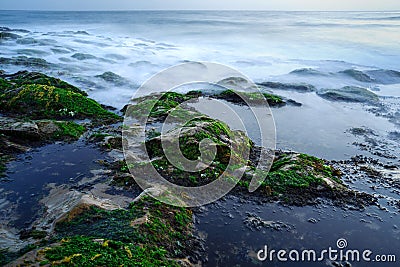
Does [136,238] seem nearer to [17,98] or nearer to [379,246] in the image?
[379,246]

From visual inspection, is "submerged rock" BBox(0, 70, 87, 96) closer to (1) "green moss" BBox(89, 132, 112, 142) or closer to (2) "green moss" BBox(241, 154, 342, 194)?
(1) "green moss" BBox(89, 132, 112, 142)

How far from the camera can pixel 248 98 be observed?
16.4 metres

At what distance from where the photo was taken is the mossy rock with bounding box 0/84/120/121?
11.5 meters

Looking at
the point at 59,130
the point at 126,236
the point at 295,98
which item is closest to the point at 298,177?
the point at 126,236

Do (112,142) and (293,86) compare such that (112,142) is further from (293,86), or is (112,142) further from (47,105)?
(293,86)

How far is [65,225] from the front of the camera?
5.48 meters

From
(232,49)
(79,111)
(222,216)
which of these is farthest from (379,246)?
(232,49)

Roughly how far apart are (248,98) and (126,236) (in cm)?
1239

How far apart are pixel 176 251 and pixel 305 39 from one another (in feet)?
175

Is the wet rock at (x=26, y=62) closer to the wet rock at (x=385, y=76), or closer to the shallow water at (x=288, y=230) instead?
the shallow water at (x=288, y=230)

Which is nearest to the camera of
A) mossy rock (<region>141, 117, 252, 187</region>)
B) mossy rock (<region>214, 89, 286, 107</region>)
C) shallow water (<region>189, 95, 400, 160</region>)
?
mossy rock (<region>141, 117, 252, 187</region>)

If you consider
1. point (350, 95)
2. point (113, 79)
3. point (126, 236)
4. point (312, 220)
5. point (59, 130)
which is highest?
point (113, 79)

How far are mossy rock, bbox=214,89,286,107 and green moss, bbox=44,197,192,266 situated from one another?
1045 centimetres

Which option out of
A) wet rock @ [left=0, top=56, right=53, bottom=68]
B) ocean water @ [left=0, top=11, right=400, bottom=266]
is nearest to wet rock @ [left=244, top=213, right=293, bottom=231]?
ocean water @ [left=0, top=11, right=400, bottom=266]
